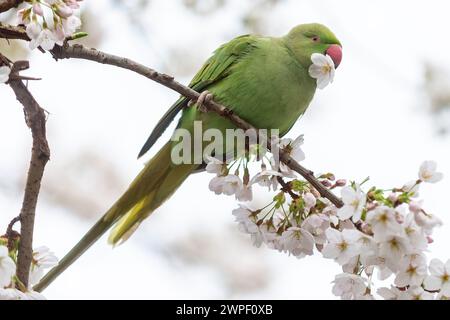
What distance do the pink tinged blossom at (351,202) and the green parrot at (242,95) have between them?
1192mm

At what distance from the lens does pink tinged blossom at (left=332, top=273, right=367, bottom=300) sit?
1844 mm

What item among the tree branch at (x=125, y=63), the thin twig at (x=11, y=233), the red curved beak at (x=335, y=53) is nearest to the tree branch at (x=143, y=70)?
the tree branch at (x=125, y=63)

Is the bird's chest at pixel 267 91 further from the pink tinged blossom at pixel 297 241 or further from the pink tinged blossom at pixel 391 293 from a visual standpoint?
the pink tinged blossom at pixel 391 293

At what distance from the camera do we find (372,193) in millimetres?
1773

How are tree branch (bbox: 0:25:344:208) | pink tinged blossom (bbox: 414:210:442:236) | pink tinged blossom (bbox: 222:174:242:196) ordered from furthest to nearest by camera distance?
pink tinged blossom (bbox: 222:174:242:196) < tree branch (bbox: 0:25:344:208) < pink tinged blossom (bbox: 414:210:442:236)

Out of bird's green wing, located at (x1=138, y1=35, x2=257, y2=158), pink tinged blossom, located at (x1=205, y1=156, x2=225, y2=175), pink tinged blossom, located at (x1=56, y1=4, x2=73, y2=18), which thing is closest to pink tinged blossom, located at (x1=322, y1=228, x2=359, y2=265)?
pink tinged blossom, located at (x1=205, y1=156, x2=225, y2=175)

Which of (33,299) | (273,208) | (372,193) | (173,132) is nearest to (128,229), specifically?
Answer: (173,132)

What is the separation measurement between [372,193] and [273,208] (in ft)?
1.38

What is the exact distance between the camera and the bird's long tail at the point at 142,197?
8.47 ft

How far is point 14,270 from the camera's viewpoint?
61.6 inches

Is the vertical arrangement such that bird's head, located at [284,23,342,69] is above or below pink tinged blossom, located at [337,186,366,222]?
above

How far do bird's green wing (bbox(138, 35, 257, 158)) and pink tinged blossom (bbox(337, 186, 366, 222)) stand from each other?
1.36 metres

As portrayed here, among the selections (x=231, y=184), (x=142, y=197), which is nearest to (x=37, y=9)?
(x=231, y=184)

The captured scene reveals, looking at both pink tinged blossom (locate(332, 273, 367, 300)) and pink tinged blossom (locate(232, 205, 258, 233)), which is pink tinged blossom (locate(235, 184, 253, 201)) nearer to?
pink tinged blossom (locate(232, 205, 258, 233))
